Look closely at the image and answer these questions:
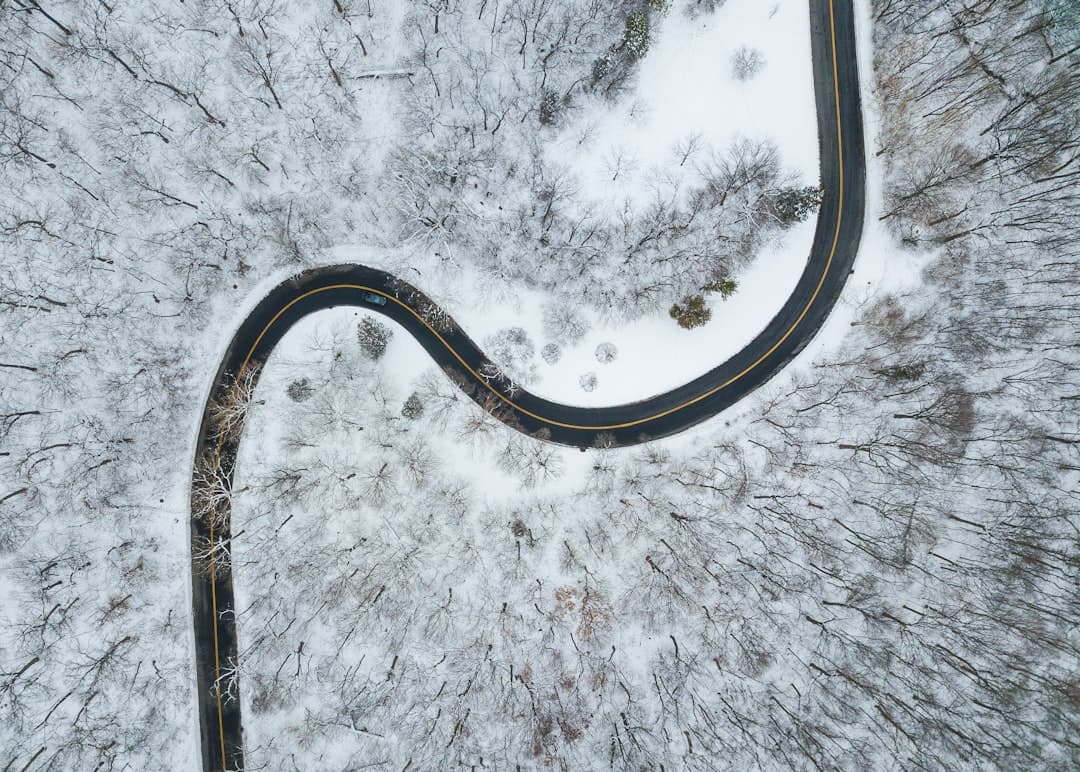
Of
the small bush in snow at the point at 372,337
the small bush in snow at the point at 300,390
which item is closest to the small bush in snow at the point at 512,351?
the small bush in snow at the point at 372,337

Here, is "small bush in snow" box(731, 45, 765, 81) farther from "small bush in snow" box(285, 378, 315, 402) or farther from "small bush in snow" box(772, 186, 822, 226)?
"small bush in snow" box(285, 378, 315, 402)

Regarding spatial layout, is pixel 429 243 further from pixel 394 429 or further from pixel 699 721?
pixel 699 721

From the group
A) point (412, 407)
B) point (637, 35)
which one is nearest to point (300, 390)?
point (412, 407)

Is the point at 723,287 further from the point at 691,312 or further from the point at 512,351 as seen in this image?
the point at 512,351

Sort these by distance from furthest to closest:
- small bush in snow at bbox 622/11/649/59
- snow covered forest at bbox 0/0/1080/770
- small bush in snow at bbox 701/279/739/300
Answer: small bush in snow at bbox 701/279/739/300, snow covered forest at bbox 0/0/1080/770, small bush in snow at bbox 622/11/649/59

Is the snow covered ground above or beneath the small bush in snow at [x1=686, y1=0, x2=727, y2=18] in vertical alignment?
beneath

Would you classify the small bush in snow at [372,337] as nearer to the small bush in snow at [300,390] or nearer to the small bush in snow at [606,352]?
the small bush in snow at [300,390]

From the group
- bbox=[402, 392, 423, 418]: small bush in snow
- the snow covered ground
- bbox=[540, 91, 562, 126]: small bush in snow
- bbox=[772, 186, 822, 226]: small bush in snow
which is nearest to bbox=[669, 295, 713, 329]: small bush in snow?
the snow covered ground
